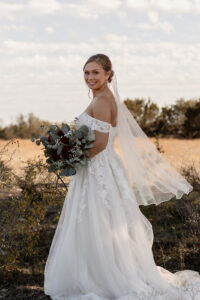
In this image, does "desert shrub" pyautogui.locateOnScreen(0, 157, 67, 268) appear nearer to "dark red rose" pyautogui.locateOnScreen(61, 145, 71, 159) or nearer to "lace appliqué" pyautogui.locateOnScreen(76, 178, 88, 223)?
"lace appliqué" pyautogui.locateOnScreen(76, 178, 88, 223)

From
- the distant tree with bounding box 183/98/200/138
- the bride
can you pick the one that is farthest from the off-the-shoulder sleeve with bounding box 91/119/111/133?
the distant tree with bounding box 183/98/200/138

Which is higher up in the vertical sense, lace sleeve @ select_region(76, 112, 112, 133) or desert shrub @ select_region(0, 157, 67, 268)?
lace sleeve @ select_region(76, 112, 112, 133)

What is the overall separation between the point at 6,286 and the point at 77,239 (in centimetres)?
143

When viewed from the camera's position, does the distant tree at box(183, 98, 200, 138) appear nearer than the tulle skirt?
No

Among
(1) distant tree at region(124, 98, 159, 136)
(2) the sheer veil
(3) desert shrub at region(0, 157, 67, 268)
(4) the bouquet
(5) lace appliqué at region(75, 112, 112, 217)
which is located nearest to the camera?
(4) the bouquet

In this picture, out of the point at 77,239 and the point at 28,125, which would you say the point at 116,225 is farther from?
the point at 28,125

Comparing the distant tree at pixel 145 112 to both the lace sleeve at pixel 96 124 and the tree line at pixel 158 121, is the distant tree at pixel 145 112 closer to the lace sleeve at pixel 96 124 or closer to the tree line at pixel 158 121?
the tree line at pixel 158 121

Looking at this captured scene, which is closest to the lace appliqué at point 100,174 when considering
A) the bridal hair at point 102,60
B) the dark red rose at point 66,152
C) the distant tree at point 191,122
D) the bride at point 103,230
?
the bride at point 103,230

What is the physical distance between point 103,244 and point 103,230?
0.43 ft

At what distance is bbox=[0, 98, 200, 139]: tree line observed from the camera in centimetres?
2338

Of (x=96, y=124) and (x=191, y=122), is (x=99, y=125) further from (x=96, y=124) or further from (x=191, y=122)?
(x=191, y=122)

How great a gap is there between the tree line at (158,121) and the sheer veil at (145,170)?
18555 millimetres

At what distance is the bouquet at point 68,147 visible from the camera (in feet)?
12.3

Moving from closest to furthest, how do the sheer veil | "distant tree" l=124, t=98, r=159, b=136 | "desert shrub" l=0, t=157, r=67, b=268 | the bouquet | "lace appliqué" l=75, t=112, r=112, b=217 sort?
the bouquet < "lace appliqué" l=75, t=112, r=112, b=217 < the sheer veil < "desert shrub" l=0, t=157, r=67, b=268 < "distant tree" l=124, t=98, r=159, b=136
